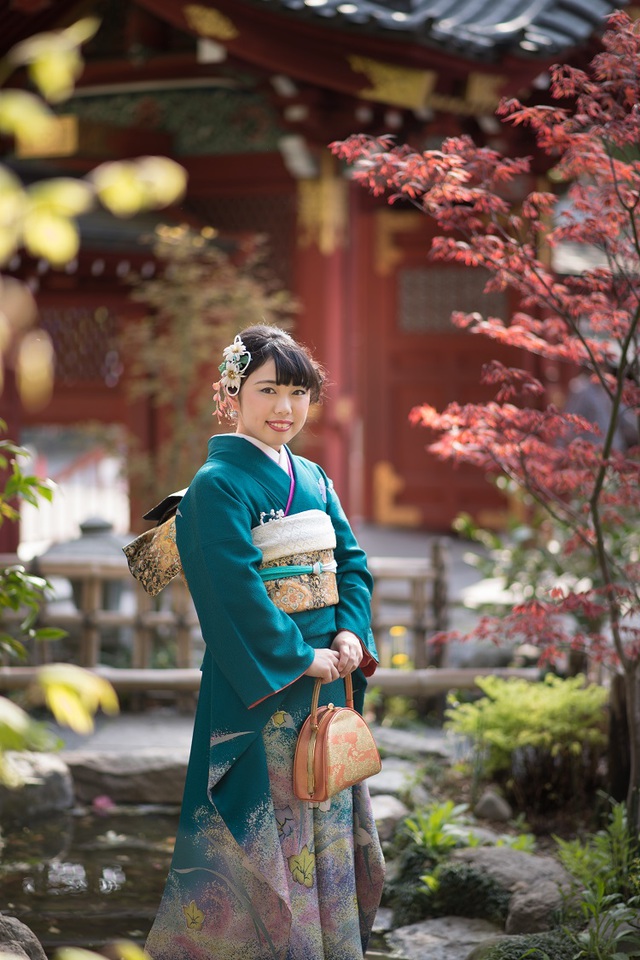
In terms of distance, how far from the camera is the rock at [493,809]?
4.76 meters

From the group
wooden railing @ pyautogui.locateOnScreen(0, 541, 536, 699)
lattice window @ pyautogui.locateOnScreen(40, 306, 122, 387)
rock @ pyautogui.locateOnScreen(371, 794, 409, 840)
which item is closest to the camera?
rock @ pyautogui.locateOnScreen(371, 794, 409, 840)

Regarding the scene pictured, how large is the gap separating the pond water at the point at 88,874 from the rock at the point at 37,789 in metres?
0.06

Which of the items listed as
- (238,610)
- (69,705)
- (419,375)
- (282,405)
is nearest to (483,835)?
(238,610)

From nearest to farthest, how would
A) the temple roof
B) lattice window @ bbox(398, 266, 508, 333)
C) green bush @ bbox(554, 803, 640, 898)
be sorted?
green bush @ bbox(554, 803, 640, 898)
the temple roof
lattice window @ bbox(398, 266, 508, 333)

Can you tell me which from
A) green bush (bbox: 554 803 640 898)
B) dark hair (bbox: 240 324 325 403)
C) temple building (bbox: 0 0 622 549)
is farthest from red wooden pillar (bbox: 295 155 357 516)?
dark hair (bbox: 240 324 325 403)

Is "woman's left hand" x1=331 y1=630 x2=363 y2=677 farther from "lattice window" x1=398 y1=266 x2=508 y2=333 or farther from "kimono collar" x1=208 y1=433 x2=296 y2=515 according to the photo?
"lattice window" x1=398 y1=266 x2=508 y2=333

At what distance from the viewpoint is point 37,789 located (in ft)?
16.0

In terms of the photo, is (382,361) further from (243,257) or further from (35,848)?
(35,848)

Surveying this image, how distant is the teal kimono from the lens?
2.78 meters

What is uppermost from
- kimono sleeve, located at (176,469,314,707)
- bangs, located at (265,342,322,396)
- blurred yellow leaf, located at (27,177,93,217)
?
bangs, located at (265,342,322,396)

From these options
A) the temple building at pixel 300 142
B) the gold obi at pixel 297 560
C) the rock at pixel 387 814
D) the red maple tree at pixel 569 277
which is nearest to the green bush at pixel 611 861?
the red maple tree at pixel 569 277

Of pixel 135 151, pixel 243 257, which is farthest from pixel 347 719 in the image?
pixel 135 151

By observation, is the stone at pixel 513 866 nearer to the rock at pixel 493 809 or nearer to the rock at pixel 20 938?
the rock at pixel 493 809

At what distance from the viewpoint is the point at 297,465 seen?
308 centimetres
